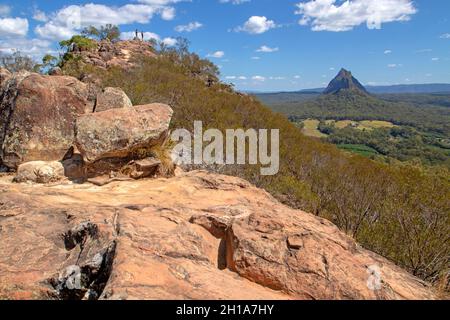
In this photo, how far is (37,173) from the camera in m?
8.64

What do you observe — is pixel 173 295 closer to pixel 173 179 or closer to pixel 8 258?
pixel 8 258

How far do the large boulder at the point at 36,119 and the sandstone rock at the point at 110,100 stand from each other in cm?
67

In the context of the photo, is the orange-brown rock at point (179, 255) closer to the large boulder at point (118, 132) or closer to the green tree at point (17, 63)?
the large boulder at point (118, 132)

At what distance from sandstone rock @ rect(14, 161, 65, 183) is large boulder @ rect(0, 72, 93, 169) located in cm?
79

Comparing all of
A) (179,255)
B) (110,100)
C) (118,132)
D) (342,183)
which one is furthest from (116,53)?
(179,255)

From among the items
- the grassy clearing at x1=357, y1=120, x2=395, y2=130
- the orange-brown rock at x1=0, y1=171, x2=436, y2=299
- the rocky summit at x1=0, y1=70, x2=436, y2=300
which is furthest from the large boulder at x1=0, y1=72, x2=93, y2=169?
the grassy clearing at x1=357, y1=120, x2=395, y2=130

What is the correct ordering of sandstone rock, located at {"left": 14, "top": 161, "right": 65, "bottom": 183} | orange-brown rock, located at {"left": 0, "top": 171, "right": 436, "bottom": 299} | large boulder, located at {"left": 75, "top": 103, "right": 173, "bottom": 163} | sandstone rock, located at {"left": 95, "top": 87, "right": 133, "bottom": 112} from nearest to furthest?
orange-brown rock, located at {"left": 0, "top": 171, "right": 436, "bottom": 299} → sandstone rock, located at {"left": 14, "top": 161, "right": 65, "bottom": 183} → large boulder, located at {"left": 75, "top": 103, "right": 173, "bottom": 163} → sandstone rock, located at {"left": 95, "top": 87, "right": 133, "bottom": 112}

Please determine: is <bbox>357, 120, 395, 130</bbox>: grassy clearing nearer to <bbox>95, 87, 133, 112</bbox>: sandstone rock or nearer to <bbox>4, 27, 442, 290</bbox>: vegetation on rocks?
<bbox>4, 27, 442, 290</bbox>: vegetation on rocks

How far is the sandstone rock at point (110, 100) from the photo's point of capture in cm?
1098

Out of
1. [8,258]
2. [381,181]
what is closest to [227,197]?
[8,258]

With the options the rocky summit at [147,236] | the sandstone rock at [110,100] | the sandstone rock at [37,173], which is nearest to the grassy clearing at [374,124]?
the sandstone rock at [110,100]

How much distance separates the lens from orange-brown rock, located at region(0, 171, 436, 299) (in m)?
4.17

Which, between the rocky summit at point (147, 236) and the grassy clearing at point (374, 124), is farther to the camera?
the grassy clearing at point (374, 124)

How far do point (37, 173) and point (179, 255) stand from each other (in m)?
5.83
